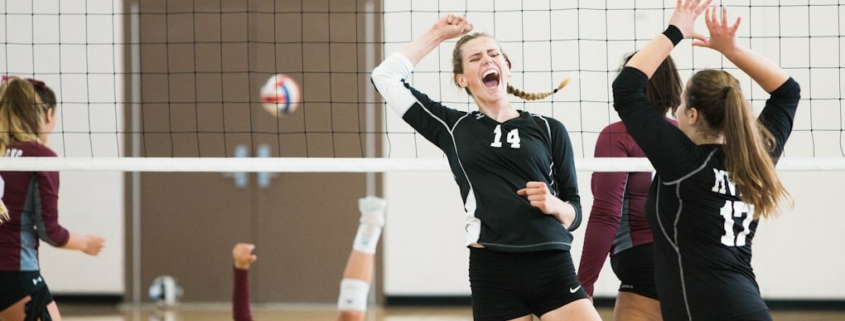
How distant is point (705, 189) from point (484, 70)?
88cm

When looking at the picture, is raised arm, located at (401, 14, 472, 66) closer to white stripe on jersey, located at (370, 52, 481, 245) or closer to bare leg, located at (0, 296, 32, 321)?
white stripe on jersey, located at (370, 52, 481, 245)

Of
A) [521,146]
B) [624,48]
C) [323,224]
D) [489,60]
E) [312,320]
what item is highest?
[624,48]

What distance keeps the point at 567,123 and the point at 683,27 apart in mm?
5499

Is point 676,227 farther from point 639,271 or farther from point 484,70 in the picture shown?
point 639,271

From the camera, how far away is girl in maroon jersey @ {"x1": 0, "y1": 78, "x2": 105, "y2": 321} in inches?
177

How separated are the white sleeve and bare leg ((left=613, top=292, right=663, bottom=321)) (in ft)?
4.21

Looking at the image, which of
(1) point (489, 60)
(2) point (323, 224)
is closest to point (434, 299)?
(2) point (323, 224)

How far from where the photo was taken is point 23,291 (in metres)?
4.50

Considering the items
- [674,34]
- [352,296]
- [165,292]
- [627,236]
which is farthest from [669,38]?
[165,292]

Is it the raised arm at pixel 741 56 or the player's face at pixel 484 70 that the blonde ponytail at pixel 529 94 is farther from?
the raised arm at pixel 741 56

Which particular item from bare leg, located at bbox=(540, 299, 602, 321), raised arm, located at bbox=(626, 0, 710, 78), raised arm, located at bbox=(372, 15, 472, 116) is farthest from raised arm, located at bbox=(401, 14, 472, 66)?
bare leg, located at bbox=(540, 299, 602, 321)

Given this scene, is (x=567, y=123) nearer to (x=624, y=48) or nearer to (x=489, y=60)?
(x=624, y=48)

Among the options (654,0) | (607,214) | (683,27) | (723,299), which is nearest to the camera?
(723,299)

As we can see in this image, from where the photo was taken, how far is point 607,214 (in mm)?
4012
